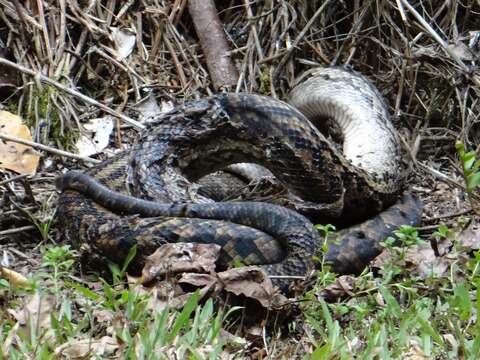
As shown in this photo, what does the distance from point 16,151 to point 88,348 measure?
10.2 ft

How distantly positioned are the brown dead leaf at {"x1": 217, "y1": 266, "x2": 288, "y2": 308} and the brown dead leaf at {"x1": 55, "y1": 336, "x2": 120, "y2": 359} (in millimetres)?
842

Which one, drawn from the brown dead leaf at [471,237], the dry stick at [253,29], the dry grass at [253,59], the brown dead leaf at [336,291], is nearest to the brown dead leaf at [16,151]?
the dry grass at [253,59]

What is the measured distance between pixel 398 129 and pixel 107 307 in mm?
3746

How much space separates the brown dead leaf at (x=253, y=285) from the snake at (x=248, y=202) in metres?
0.23

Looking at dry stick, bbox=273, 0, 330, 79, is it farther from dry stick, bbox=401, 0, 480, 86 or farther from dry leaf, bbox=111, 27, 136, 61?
dry leaf, bbox=111, 27, 136, 61

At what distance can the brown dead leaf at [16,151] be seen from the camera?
19.7ft

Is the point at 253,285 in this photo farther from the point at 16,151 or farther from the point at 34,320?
the point at 16,151

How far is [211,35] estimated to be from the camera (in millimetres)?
7602

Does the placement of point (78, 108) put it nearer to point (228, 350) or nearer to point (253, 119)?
point (253, 119)

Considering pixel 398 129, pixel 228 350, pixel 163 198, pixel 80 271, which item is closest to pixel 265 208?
pixel 163 198

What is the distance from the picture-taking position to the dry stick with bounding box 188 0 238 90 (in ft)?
24.6

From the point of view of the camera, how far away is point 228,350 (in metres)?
3.55

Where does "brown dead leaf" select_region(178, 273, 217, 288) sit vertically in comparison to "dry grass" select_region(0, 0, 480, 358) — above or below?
above

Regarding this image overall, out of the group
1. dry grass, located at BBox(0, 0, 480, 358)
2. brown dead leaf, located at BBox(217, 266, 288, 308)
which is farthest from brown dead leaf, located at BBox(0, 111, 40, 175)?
brown dead leaf, located at BBox(217, 266, 288, 308)
